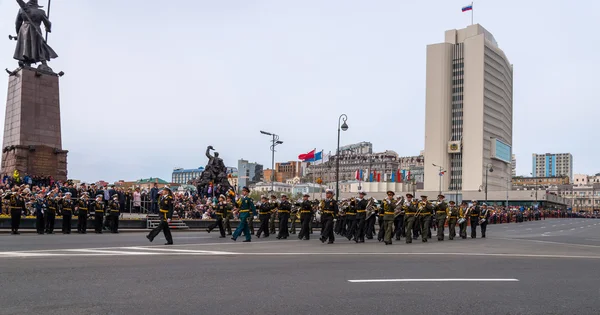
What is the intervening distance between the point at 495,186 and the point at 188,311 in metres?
145

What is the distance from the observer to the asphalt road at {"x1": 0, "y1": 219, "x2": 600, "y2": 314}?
7074mm

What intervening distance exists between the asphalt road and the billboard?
13011 cm

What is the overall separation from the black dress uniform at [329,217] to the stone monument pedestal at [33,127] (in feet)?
57.2

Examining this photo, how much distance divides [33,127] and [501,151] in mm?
129180

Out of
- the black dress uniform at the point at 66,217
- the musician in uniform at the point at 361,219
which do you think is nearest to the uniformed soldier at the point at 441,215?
the musician in uniform at the point at 361,219

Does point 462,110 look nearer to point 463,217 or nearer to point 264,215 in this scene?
point 463,217

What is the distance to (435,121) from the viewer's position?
448 feet

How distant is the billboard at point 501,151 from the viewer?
452 feet

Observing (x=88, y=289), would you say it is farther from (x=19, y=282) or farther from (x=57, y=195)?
(x=57, y=195)

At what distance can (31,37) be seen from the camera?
3094cm

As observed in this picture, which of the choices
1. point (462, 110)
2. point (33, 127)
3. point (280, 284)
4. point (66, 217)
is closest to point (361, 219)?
point (66, 217)

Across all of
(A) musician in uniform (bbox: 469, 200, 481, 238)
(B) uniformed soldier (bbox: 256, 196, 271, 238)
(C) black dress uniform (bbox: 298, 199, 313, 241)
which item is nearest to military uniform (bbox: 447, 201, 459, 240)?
(A) musician in uniform (bbox: 469, 200, 481, 238)

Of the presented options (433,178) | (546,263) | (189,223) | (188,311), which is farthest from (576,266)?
(433,178)

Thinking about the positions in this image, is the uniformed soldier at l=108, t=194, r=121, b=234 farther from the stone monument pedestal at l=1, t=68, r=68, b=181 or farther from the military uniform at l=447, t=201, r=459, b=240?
the military uniform at l=447, t=201, r=459, b=240
